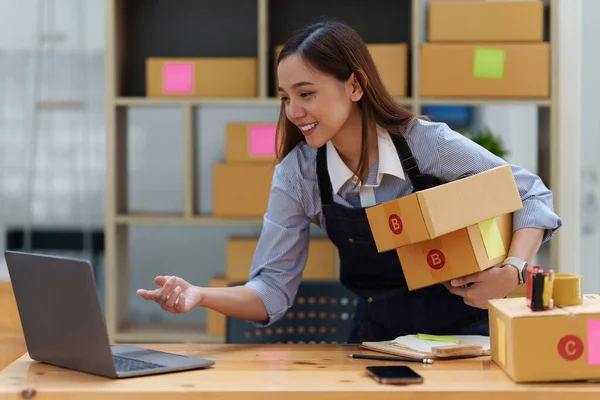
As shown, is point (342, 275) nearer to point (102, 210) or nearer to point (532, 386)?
point (532, 386)

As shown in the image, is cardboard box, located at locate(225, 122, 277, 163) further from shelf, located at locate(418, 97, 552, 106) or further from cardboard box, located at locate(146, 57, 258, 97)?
shelf, located at locate(418, 97, 552, 106)

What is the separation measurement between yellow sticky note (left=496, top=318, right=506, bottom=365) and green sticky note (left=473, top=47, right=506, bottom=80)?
1730 mm

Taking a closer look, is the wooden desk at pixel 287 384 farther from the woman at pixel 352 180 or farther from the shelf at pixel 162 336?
the shelf at pixel 162 336

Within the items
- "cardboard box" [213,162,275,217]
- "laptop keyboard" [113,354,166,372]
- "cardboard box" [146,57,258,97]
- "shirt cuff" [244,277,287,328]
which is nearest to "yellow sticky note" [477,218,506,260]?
"shirt cuff" [244,277,287,328]

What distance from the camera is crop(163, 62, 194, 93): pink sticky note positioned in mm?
3148

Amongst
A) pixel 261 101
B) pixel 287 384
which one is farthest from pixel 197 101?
pixel 287 384

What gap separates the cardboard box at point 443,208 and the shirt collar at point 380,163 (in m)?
0.33

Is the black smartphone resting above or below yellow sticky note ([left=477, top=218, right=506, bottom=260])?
below

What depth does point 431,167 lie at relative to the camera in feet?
6.39

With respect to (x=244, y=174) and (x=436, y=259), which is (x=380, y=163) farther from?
(x=244, y=174)

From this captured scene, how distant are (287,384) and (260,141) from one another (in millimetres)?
1845

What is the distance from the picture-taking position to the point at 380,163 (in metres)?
1.93

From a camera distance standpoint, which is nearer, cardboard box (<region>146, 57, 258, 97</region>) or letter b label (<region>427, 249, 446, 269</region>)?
letter b label (<region>427, 249, 446, 269</region>)

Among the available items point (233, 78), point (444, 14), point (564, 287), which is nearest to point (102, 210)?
point (233, 78)
